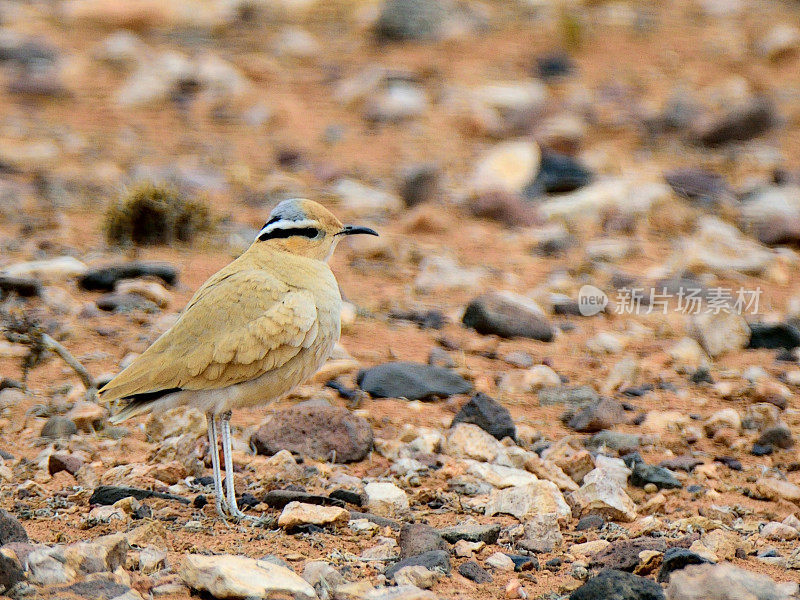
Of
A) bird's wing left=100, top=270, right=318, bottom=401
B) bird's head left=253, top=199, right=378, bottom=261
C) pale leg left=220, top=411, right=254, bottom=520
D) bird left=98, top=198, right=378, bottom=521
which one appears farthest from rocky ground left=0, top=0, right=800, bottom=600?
bird's head left=253, top=199, right=378, bottom=261

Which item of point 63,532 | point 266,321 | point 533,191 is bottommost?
point 533,191

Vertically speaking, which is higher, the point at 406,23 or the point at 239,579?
the point at 239,579

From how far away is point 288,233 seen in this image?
17.9 feet

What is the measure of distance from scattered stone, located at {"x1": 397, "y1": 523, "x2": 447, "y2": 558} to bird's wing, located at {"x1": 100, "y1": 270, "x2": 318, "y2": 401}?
98 centimetres

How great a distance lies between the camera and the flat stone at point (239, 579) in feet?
12.1

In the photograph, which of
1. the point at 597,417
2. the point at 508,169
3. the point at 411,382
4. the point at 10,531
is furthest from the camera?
the point at 508,169

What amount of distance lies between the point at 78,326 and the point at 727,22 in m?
12.0

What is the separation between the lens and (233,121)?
12789 millimetres

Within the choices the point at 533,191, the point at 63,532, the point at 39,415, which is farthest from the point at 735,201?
the point at 63,532

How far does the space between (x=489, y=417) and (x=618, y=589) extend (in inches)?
86.3

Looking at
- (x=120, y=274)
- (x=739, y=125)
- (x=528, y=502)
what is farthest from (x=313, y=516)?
(x=739, y=125)

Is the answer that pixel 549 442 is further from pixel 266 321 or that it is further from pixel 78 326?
pixel 78 326

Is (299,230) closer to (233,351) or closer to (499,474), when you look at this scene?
(233,351)

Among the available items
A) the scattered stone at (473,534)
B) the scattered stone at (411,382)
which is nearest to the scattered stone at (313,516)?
the scattered stone at (473,534)
